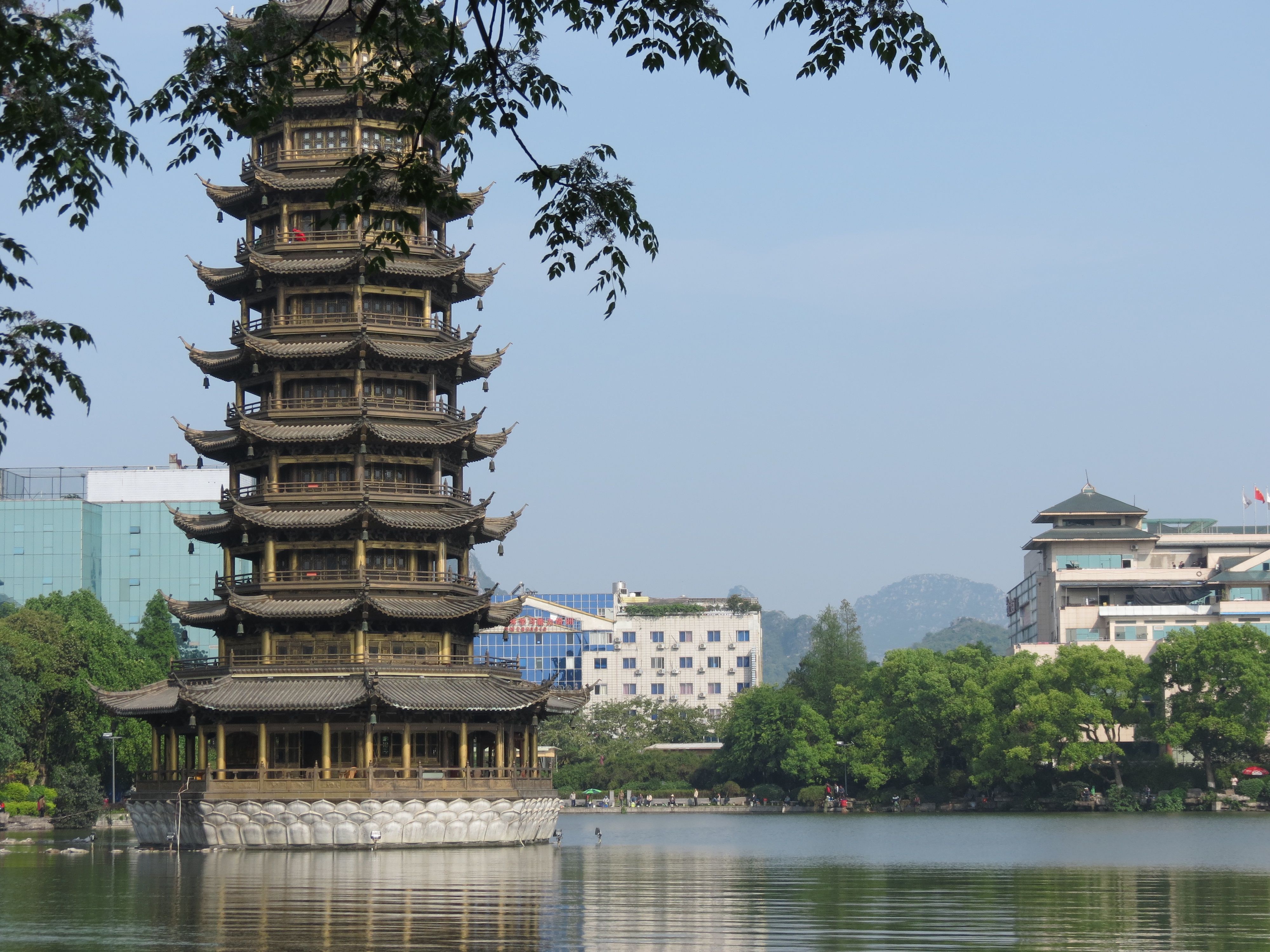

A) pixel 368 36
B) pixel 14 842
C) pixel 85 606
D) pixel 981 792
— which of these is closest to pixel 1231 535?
pixel 981 792

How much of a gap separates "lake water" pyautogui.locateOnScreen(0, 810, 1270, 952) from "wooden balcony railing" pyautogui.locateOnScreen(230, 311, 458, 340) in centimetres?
2192

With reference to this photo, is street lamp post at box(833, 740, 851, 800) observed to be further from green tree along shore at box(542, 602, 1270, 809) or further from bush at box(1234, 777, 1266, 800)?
bush at box(1234, 777, 1266, 800)

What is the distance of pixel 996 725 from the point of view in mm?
102812

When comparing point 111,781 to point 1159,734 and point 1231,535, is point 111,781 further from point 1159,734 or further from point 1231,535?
point 1231,535

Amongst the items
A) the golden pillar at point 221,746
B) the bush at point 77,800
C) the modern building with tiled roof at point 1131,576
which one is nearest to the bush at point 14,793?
the bush at point 77,800

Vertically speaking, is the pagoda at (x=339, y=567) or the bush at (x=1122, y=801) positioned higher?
the pagoda at (x=339, y=567)

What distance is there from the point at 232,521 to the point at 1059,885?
37.7 metres

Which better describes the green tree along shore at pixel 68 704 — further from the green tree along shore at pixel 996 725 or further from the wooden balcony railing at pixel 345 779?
the green tree along shore at pixel 996 725

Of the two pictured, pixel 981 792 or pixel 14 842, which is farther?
pixel 981 792

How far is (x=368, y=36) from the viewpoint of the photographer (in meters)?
17.8

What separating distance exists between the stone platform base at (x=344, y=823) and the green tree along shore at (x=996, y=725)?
48439 mm

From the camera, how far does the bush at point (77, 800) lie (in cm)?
8312

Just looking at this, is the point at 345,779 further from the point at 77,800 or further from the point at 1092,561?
the point at 1092,561

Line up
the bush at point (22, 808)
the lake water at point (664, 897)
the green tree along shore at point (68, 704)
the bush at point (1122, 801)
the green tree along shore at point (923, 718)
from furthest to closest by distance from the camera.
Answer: the bush at point (1122, 801)
the green tree along shore at point (923, 718)
the green tree along shore at point (68, 704)
the bush at point (22, 808)
the lake water at point (664, 897)
